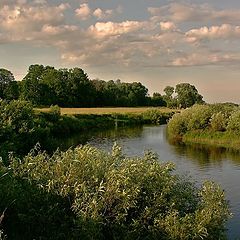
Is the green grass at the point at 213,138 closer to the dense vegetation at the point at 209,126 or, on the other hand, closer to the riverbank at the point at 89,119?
the dense vegetation at the point at 209,126

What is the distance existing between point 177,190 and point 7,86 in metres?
80.5

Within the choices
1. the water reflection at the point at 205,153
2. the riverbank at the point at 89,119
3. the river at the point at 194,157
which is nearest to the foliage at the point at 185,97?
the riverbank at the point at 89,119

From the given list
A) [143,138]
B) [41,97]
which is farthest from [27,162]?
[41,97]

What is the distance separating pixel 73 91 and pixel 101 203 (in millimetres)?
85176

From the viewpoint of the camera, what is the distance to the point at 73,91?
98.9 metres

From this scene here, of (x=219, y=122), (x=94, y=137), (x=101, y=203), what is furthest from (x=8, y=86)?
(x=101, y=203)

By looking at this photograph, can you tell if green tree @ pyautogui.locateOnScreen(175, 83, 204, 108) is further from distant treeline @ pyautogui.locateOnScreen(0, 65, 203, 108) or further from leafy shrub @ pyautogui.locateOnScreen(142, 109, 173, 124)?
leafy shrub @ pyautogui.locateOnScreen(142, 109, 173, 124)

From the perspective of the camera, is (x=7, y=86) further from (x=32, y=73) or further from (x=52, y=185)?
(x=52, y=185)

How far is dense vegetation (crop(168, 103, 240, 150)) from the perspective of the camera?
178 ft

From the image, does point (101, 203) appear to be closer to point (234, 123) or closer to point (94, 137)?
point (234, 123)

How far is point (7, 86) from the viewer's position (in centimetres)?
9262

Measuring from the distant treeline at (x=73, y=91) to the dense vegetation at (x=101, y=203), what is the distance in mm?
58072

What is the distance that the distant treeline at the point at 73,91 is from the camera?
90.5m

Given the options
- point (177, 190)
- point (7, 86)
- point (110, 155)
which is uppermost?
point (7, 86)
